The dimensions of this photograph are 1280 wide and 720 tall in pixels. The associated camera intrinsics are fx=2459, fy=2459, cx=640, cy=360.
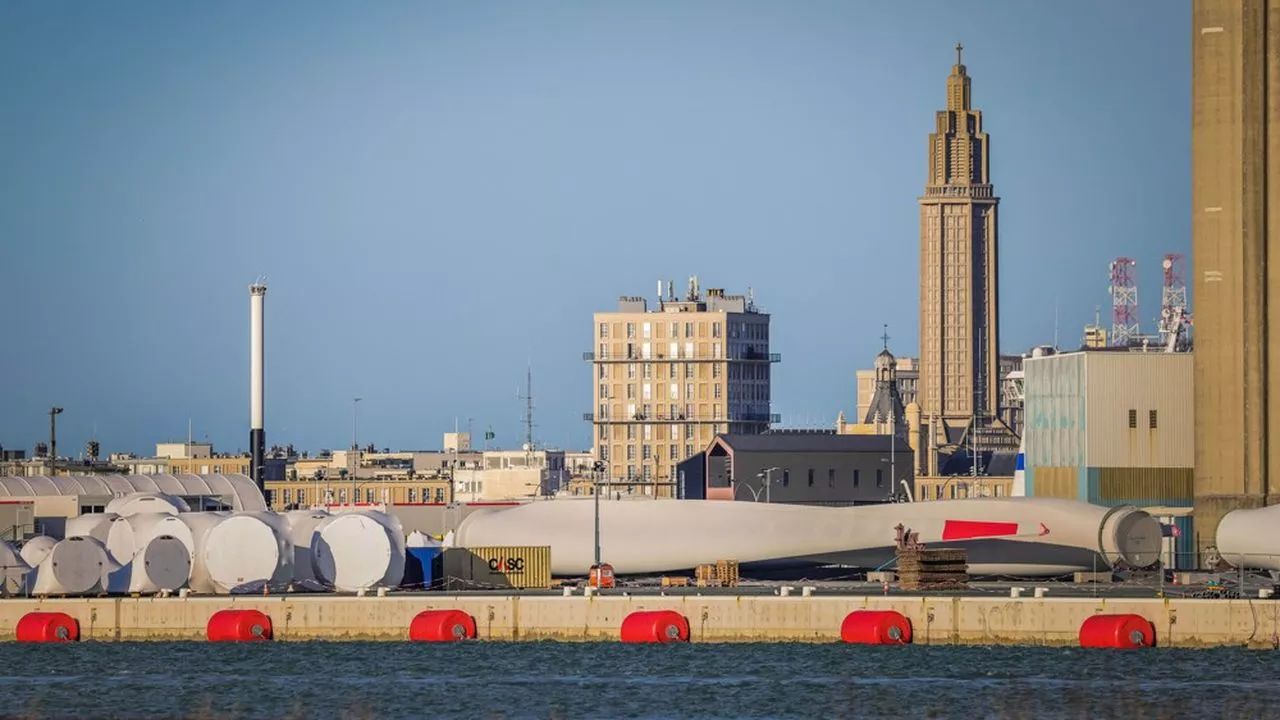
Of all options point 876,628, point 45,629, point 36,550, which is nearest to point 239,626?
point 45,629

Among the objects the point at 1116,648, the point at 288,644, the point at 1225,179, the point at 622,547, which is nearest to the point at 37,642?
the point at 288,644

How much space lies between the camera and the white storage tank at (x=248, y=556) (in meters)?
126

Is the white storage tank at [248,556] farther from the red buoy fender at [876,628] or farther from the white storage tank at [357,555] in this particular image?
the red buoy fender at [876,628]

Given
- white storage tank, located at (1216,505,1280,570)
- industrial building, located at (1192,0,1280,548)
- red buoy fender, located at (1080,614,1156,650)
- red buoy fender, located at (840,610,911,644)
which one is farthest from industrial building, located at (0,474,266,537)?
red buoy fender, located at (1080,614,1156,650)

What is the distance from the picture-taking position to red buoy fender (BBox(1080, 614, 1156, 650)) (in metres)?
104

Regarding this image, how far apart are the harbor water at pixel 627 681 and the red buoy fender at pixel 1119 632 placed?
117 centimetres

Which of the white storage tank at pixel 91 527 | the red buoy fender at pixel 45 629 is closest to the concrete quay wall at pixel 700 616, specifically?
the red buoy fender at pixel 45 629

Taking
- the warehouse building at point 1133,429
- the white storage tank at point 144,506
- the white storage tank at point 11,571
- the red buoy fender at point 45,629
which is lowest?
the red buoy fender at point 45,629

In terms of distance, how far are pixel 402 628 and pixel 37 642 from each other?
56.3 feet

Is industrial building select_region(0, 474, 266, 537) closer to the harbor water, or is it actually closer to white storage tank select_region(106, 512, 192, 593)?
white storage tank select_region(106, 512, 192, 593)

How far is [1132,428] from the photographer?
503 ft

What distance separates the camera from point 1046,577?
13475 centimetres

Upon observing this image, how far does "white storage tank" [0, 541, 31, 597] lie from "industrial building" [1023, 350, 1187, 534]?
6544 centimetres

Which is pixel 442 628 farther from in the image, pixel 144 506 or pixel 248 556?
pixel 144 506
